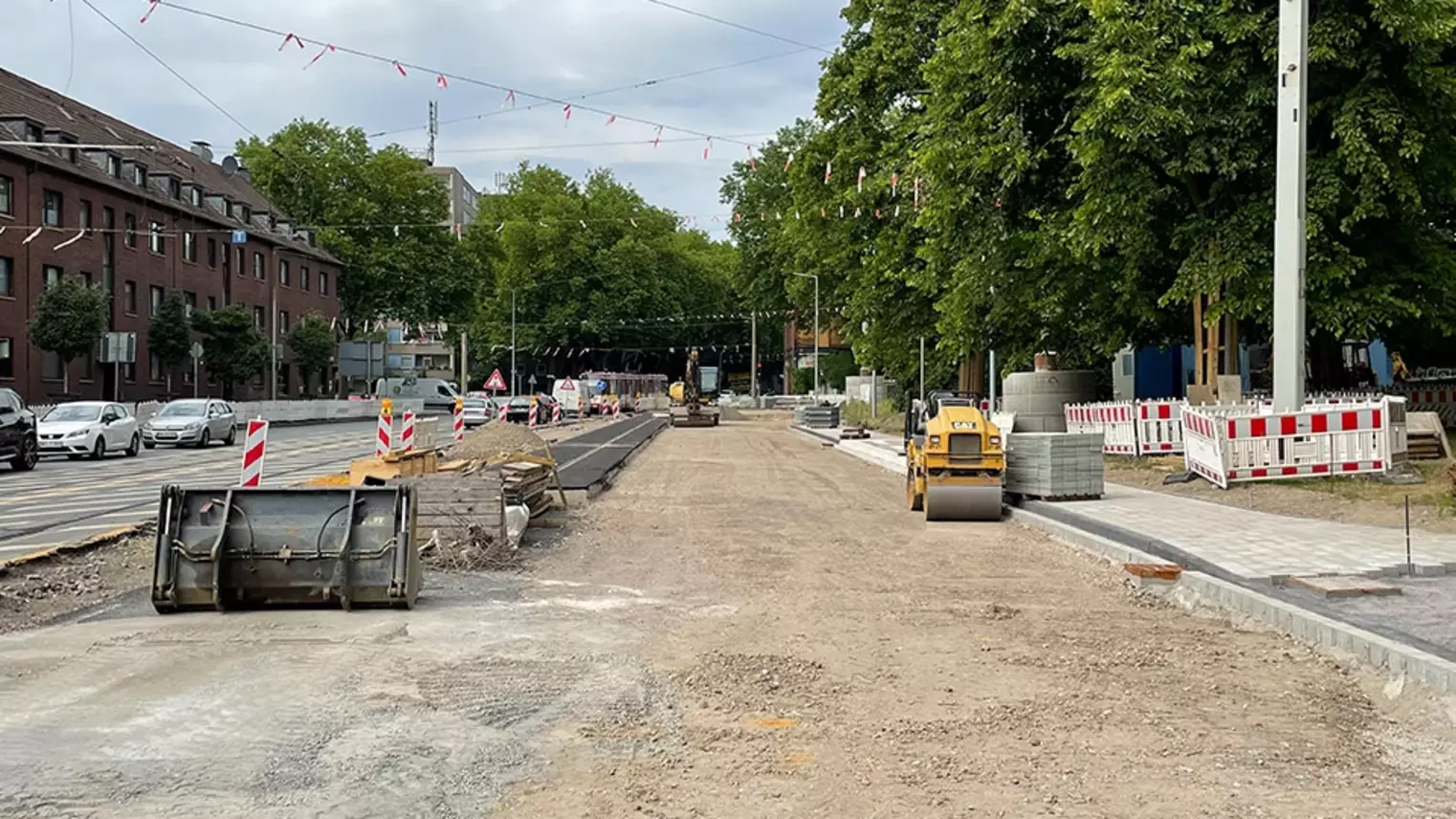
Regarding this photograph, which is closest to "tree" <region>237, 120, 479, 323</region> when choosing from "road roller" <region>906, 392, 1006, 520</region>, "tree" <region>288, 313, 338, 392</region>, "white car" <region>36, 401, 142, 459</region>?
"tree" <region>288, 313, 338, 392</region>

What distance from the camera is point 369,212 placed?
79062mm

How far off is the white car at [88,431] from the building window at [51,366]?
54.8ft

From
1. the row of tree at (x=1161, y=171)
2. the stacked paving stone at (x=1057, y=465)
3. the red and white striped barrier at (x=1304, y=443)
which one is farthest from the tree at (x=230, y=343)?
the red and white striped barrier at (x=1304, y=443)

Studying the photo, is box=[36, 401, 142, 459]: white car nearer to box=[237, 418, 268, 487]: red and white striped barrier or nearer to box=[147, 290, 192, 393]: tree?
box=[237, 418, 268, 487]: red and white striped barrier

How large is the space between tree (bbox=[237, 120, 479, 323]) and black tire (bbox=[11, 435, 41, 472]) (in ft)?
172

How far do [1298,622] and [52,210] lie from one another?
50498 mm

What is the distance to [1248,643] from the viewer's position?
869 cm

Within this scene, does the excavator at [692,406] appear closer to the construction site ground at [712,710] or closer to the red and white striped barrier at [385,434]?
the red and white striped barrier at [385,434]

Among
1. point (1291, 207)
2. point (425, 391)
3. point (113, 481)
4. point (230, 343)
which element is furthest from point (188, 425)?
point (425, 391)

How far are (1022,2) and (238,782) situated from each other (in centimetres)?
2233

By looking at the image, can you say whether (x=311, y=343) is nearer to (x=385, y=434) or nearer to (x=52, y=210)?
(x=52, y=210)

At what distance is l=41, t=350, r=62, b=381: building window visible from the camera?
1842 inches

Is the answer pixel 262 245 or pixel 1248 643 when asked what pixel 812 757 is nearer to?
pixel 1248 643

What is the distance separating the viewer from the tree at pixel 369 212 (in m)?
78.9
